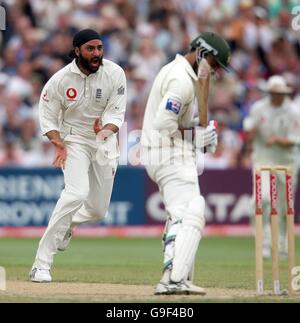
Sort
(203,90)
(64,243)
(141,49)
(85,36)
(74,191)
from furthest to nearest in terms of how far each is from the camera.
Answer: (141,49), (64,243), (74,191), (85,36), (203,90)

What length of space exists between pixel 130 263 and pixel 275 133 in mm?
2833

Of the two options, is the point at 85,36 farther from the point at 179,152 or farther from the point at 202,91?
the point at 179,152

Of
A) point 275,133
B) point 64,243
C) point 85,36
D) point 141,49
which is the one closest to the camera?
point 85,36

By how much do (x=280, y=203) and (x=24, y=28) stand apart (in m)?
6.10

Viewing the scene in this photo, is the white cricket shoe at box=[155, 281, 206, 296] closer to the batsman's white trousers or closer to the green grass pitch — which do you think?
the green grass pitch

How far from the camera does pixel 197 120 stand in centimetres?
869

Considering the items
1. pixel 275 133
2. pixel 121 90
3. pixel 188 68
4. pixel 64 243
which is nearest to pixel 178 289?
pixel 188 68

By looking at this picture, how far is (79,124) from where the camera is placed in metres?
9.80

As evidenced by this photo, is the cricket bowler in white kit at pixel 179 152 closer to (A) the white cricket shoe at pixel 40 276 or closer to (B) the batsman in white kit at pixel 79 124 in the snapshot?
(B) the batsman in white kit at pixel 79 124

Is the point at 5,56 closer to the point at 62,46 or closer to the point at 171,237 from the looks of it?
the point at 62,46

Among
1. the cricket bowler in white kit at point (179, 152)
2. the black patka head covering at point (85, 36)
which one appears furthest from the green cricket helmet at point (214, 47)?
the black patka head covering at point (85, 36)

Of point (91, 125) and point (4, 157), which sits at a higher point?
point (4, 157)
